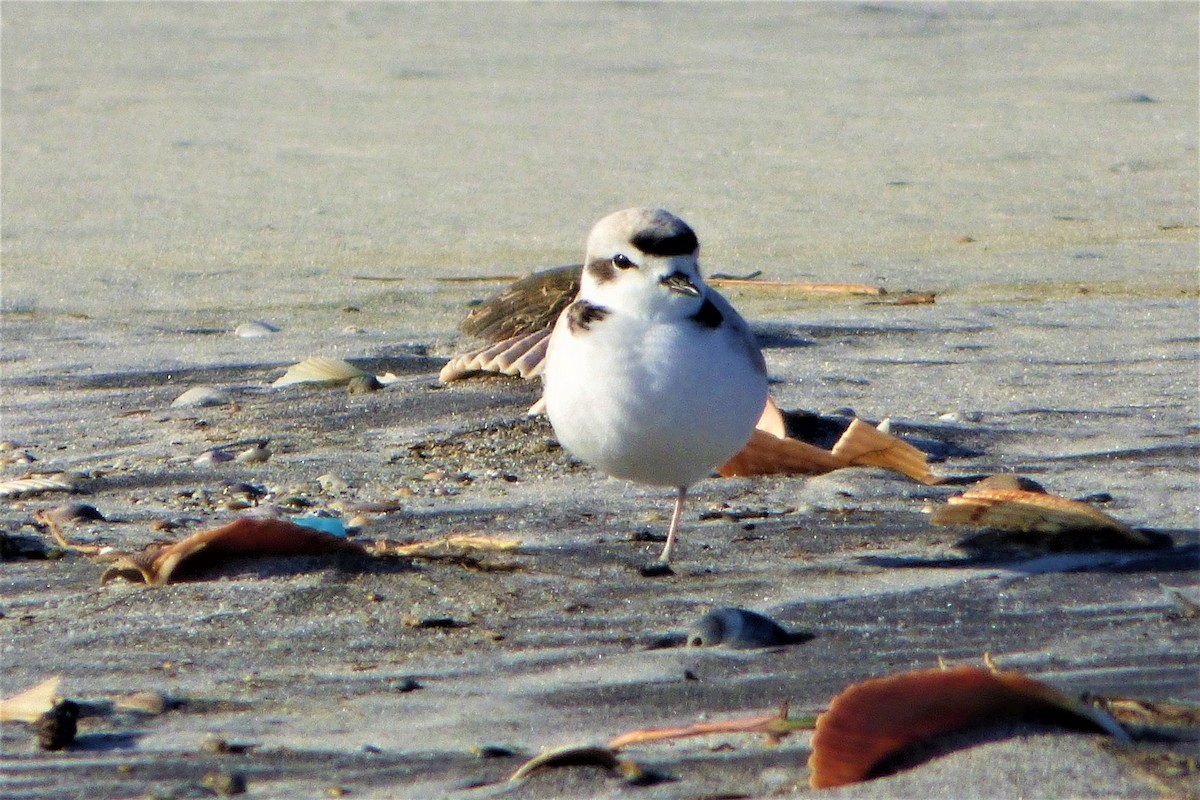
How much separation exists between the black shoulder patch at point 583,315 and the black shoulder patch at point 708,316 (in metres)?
0.19

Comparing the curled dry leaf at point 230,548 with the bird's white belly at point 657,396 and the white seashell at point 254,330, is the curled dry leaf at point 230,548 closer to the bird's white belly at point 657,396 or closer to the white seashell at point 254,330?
the bird's white belly at point 657,396

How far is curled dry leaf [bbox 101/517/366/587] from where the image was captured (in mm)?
3105

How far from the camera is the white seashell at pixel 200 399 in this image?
4.71 m

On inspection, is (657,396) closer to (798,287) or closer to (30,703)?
(30,703)

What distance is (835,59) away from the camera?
1073 centimetres

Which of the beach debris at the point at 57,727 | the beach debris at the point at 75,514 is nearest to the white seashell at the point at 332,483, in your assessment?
the beach debris at the point at 75,514

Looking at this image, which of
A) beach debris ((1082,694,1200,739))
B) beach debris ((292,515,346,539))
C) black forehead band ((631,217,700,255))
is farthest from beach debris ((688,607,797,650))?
beach debris ((292,515,346,539))

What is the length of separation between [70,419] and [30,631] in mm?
1821

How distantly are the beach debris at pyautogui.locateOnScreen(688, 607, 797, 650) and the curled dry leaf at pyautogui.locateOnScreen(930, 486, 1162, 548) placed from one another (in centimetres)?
71

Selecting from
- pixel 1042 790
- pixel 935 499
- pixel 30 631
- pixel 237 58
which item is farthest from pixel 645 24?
pixel 1042 790

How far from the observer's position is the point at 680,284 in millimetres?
3248

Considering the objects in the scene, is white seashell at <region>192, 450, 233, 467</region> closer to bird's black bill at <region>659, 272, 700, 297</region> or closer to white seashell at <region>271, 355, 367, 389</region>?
white seashell at <region>271, 355, 367, 389</region>

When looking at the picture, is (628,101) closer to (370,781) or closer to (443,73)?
(443,73)

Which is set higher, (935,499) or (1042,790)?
(1042,790)
